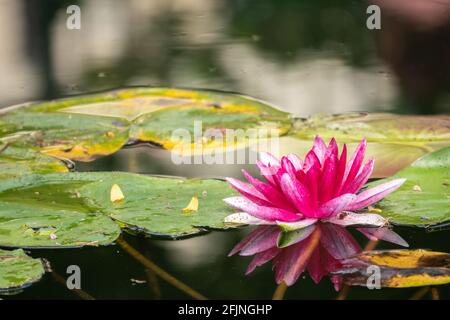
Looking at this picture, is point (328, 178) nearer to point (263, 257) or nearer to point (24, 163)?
point (263, 257)

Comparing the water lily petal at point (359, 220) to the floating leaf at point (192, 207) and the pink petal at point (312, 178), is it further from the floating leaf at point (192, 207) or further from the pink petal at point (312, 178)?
the floating leaf at point (192, 207)

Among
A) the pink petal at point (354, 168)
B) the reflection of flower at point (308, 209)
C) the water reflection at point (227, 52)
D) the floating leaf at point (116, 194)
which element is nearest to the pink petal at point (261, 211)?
the reflection of flower at point (308, 209)

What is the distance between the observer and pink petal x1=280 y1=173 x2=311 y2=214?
1.32 meters

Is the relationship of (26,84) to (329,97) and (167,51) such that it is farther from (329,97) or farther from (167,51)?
(329,97)

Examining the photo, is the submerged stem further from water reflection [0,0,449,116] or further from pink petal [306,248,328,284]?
water reflection [0,0,449,116]

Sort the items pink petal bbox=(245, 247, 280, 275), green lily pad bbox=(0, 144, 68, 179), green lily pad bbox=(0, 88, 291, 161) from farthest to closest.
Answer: green lily pad bbox=(0, 88, 291, 161)
green lily pad bbox=(0, 144, 68, 179)
pink petal bbox=(245, 247, 280, 275)

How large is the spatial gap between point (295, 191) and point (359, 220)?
5.4 inches

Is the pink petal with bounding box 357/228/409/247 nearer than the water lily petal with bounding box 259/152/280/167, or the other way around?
the pink petal with bounding box 357/228/409/247

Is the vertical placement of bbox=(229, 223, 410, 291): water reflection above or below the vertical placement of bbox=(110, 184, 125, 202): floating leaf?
below

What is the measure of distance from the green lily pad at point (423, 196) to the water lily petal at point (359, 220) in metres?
0.03

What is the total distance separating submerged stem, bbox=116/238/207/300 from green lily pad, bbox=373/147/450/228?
1.33 ft

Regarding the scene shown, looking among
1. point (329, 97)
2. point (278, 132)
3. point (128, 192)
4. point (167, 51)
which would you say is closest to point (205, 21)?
point (167, 51)

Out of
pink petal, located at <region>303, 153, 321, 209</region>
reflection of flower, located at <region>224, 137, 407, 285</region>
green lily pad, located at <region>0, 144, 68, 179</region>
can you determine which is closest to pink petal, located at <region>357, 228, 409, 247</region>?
reflection of flower, located at <region>224, 137, 407, 285</region>
